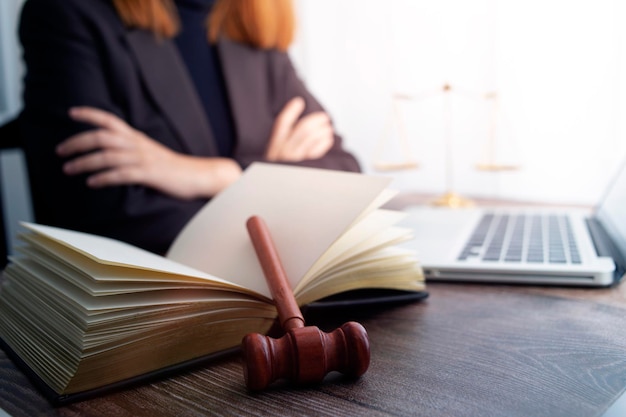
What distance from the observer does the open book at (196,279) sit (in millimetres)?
438

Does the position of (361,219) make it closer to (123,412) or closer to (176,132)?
(123,412)

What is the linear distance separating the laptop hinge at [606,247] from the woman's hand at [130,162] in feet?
2.24

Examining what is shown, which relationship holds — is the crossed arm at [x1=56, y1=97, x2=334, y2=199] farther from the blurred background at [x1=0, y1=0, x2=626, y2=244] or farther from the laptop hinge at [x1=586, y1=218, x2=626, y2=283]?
the laptop hinge at [x1=586, y1=218, x2=626, y2=283]

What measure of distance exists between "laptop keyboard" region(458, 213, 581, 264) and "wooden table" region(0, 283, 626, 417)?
136 millimetres

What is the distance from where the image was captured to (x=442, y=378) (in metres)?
0.44

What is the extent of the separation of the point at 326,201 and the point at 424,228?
1.37ft

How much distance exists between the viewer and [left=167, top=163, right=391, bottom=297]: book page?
0.53 metres

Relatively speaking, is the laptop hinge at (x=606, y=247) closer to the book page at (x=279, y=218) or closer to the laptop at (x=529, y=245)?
the laptop at (x=529, y=245)

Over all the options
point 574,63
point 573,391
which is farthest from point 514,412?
point 574,63

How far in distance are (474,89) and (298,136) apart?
71 cm

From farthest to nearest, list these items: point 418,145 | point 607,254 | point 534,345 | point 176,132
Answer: point 418,145 < point 176,132 < point 607,254 < point 534,345

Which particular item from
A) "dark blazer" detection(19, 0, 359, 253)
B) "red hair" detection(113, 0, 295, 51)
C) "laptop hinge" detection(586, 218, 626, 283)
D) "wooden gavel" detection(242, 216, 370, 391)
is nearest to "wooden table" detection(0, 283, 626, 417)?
"wooden gavel" detection(242, 216, 370, 391)

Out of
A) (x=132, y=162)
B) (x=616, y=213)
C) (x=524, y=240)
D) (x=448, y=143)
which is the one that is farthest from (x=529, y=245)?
(x=132, y=162)

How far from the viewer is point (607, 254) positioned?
28.5 inches
